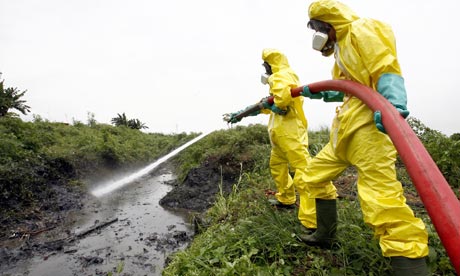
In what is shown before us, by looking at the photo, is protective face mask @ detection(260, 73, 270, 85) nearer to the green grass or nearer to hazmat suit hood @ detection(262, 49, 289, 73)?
hazmat suit hood @ detection(262, 49, 289, 73)

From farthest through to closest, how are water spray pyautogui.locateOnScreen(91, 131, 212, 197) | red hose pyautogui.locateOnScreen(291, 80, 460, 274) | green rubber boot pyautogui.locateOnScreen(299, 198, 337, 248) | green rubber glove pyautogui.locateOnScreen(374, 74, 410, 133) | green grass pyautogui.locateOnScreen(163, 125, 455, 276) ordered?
1. water spray pyautogui.locateOnScreen(91, 131, 212, 197)
2. green rubber boot pyautogui.locateOnScreen(299, 198, 337, 248)
3. green grass pyautogui.locateOnScreen(163, 125, 455, 276)
4. green rubber glove pyautogui.locateOnScreen(374, 74, 410, 133)
5. red hose pyautogui.locateOnScreen(291, 80, 460, 274)

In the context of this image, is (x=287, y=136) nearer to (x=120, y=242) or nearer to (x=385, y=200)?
(x=385, y=200)

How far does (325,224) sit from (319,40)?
1.67 metres

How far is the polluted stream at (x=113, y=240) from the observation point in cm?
371

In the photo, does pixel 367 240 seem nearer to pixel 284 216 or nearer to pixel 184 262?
pixel 284 216

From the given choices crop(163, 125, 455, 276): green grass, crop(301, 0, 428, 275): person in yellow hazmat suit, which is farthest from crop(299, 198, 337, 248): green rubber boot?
crop(301, 0, 428, 275): person in yellow hazmat suit

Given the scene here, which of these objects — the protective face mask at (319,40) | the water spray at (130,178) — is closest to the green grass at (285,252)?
the protective face mask at (319,40)

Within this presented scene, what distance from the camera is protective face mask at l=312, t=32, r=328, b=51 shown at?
2209mm

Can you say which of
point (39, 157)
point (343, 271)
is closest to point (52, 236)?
point (39, 157)

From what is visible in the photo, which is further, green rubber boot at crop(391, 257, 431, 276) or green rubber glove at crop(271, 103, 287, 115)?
green rubber glove at crop(271, 103, 287, 115)

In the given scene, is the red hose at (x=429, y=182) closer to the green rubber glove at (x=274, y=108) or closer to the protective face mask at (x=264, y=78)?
the green rubber glove at (x=274, y=108)

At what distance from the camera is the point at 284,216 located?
11.1 ft

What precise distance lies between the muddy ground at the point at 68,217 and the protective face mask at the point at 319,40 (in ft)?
9.02

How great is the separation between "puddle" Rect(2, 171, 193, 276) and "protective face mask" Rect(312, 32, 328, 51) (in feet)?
9.97
